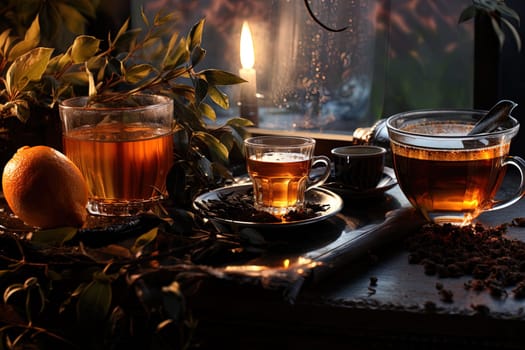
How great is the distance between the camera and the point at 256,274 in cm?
84

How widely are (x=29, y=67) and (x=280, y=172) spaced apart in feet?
1.25

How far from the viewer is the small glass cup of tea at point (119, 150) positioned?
112cm

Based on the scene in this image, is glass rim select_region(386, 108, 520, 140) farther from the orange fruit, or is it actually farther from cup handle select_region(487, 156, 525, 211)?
the orange fruit

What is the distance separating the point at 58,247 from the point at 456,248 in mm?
480

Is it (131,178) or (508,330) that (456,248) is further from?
(131,178)

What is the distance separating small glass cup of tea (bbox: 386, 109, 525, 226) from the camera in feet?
3.40

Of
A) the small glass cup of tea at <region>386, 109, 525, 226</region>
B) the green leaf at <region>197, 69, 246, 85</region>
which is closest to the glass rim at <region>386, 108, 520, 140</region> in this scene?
the small glass cup of tea at <region>386, 109, 525, 226</region>

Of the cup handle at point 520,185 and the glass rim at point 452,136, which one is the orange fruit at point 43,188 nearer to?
the glass rim at point 452,136

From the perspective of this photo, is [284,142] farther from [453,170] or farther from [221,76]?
[453,170]

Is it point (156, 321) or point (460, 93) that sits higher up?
point (460, 93)

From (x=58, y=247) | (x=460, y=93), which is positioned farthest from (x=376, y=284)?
(x=460, y=93)

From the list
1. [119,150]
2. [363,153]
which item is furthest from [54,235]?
[363,153]

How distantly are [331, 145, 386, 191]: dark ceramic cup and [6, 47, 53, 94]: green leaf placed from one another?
1.43 ft

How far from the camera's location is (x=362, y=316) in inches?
33.2
